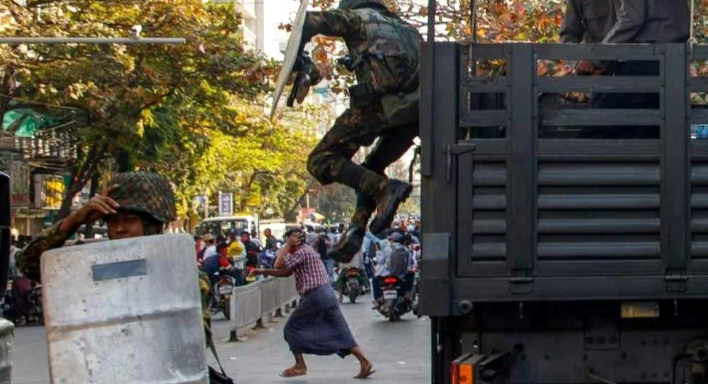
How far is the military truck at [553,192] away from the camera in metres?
5.70

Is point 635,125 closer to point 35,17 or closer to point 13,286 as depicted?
point 35,17

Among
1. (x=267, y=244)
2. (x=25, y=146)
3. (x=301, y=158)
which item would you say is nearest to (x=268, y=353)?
(x=25, y=146)

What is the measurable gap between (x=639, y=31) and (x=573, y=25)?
790 millimetres

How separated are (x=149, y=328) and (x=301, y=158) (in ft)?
201

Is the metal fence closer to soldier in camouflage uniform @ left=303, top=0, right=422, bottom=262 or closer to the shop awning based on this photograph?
the shop awning

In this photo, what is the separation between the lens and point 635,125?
19.0 ft

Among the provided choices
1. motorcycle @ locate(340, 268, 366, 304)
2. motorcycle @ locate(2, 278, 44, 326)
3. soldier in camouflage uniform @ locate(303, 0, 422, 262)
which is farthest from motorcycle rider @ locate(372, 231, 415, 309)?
soldier in camouflage uniform @ locate(303, 0, 422, 262)

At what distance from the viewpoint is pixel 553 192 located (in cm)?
575

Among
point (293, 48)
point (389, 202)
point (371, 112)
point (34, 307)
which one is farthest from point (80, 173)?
point (293, 48)

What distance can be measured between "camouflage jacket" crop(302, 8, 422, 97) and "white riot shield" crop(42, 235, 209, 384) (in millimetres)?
2537

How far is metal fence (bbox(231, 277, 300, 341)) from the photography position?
19.8m

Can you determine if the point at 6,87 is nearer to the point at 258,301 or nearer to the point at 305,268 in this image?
the point at 258,301

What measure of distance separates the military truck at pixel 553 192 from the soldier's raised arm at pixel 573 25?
1.32 meters

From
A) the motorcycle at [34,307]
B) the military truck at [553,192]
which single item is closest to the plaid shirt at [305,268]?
the military truck at [553,192]
